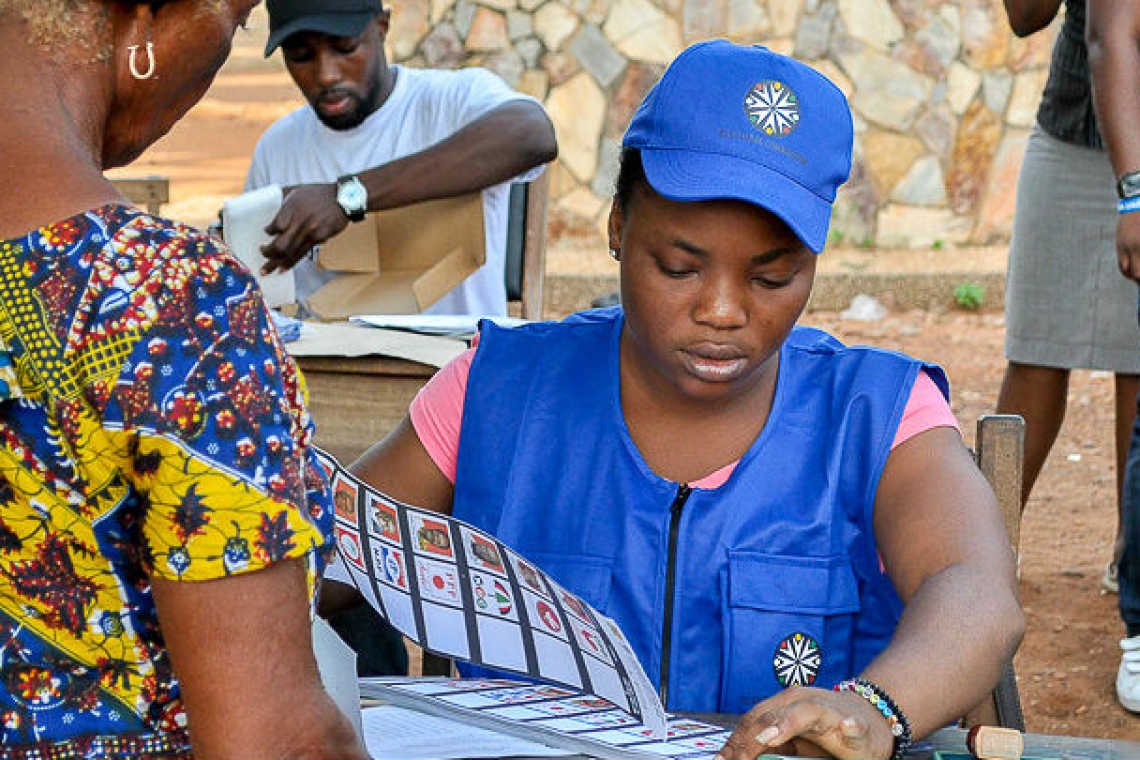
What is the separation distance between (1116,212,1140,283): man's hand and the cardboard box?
1.39 metres

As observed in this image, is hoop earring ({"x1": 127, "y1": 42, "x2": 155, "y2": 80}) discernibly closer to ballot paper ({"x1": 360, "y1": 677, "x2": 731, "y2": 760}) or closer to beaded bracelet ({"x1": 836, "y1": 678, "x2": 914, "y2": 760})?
ballot paper ({"x1": 360, "y1": 677, "x2": 731, "y2": 760})

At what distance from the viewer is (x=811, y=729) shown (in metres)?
1.53

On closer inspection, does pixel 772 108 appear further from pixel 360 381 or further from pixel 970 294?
pixel 970 294

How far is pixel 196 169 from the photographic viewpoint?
10961 millimetres

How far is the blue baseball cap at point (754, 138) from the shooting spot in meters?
1.91

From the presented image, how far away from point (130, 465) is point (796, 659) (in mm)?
962

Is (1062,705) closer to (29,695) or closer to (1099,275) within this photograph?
(1099,275)

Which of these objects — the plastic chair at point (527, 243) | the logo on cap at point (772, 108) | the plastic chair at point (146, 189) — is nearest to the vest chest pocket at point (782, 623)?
the logo on cap at point (772, 108)

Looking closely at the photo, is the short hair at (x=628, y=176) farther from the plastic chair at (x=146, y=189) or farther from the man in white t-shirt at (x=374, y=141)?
the plastic chair at (x=146, y=189)

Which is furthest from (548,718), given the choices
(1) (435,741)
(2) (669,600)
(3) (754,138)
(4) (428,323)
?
(4) (428,323)

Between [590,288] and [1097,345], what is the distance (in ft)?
15.1

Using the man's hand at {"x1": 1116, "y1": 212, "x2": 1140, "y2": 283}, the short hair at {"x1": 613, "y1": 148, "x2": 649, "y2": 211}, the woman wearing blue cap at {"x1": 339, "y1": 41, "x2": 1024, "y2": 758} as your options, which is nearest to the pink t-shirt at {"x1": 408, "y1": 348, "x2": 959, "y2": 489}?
the woman wearing blue cap at {"x1": 339, "y1": 41, "x2": 1024, "y2": 758}

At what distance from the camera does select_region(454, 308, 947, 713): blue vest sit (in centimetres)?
199

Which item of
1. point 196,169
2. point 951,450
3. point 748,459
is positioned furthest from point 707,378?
point 196,169
